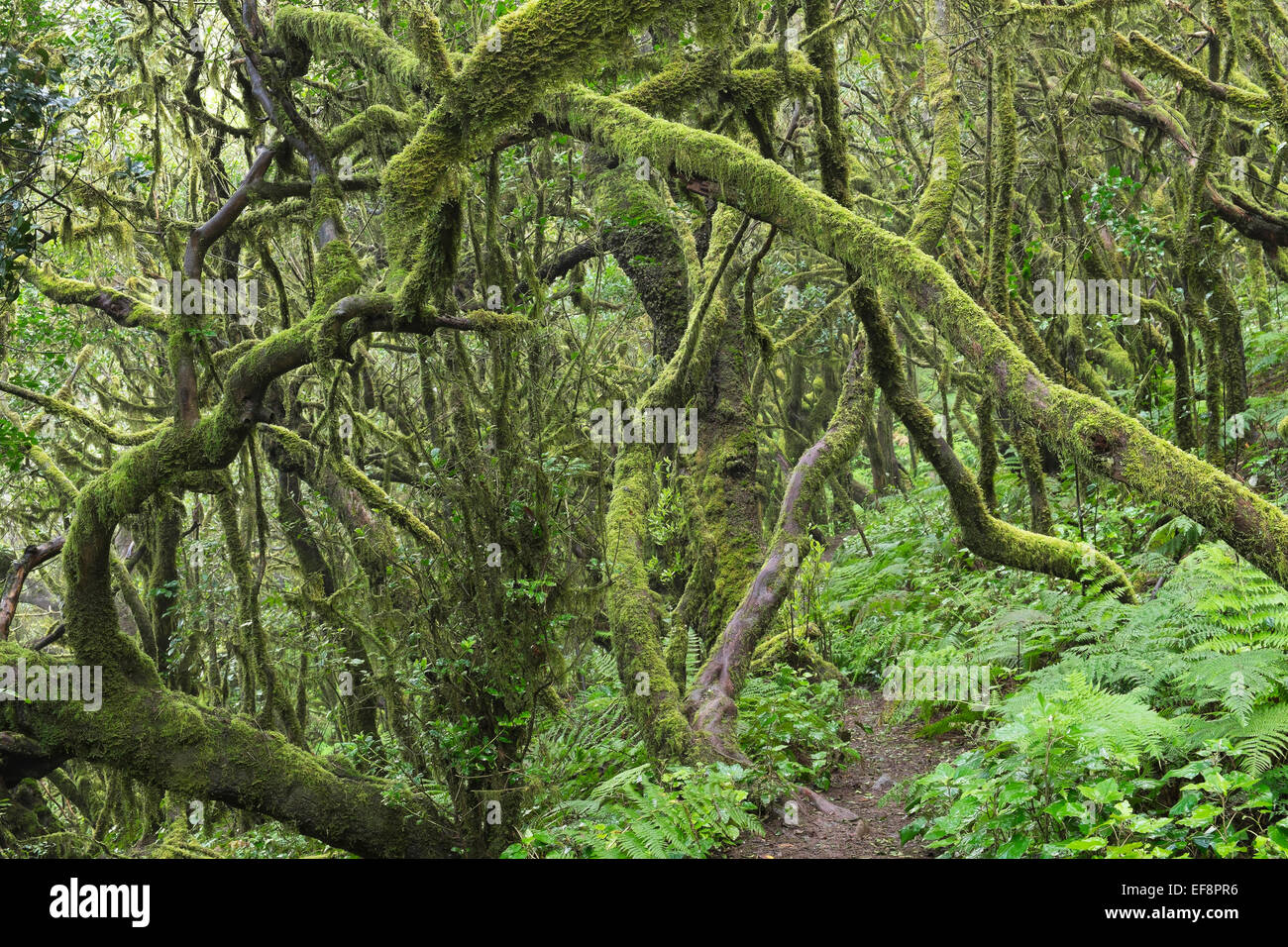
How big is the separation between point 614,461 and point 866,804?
3074mm

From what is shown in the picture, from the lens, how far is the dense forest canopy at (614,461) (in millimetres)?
4270

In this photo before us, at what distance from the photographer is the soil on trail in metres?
4.72

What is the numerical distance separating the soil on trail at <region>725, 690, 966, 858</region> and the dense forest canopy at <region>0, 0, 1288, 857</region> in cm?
12

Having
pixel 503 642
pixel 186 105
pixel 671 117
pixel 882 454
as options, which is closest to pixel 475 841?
pixel 503 642

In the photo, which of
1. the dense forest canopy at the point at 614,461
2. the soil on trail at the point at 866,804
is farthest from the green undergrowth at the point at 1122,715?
the soil on trail at the point at 866,804

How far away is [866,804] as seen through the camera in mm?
5551

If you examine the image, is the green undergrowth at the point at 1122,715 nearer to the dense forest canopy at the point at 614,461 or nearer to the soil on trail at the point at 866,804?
the dense forest canopy at the point at 614,461

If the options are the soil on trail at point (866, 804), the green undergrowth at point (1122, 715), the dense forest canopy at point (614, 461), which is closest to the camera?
the green undergrowth at point (1122, 715)

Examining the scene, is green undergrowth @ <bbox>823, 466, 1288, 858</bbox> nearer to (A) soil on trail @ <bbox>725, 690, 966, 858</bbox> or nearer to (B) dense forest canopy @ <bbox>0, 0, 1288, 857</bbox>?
(B) dense forest canopy @ <bbox>0, 0, 1288, 857</bbox>

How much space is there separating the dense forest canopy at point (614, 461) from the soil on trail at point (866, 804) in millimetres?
116

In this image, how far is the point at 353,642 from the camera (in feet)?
24.9

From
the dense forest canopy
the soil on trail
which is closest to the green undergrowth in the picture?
the dense forest canopy
